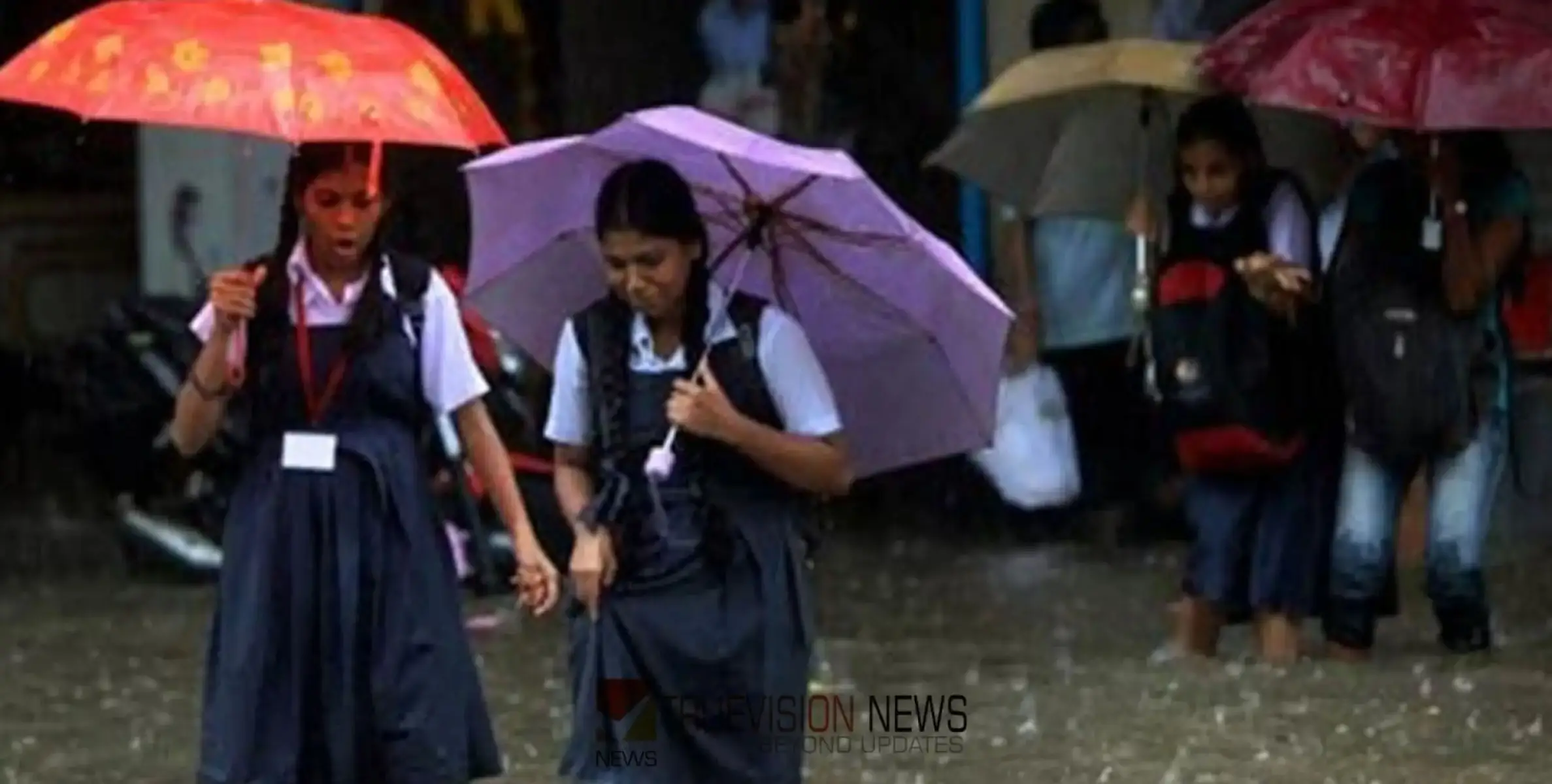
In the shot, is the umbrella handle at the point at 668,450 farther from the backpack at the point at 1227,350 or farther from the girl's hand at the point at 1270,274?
the backpack at the point at 1227,350

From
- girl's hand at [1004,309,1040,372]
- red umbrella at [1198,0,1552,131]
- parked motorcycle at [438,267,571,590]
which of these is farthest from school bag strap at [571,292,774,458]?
girl's hand at [1004,309,1040,372]

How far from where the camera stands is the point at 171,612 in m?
10.3

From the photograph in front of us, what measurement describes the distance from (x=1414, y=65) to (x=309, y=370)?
3.14 metres

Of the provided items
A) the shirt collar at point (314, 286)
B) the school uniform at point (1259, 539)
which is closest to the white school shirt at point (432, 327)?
the shirt collar at point (314, 286)

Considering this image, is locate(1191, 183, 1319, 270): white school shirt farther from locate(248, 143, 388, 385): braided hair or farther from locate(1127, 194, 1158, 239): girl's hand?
locate(248, 143, 388, 385): braided hair

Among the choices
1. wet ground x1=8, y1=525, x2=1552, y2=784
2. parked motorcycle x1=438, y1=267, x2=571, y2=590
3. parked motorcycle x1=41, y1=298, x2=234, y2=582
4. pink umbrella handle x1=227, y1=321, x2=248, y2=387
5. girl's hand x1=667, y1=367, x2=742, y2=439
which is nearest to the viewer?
girl's hand x1=667, y1=367, x2=742, y2=439

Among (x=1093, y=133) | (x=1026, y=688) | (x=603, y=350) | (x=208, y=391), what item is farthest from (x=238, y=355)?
(x=1093, y=133)

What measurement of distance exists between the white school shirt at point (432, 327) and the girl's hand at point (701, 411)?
0.52m

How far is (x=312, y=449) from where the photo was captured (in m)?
5.81

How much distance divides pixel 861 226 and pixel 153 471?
576 cm

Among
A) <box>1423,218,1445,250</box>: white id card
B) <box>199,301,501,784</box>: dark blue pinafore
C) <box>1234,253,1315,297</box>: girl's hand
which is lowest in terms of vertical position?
<box>199,301,501,784</box>: dark blue pinafore

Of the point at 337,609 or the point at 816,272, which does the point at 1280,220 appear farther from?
the point at 337,609

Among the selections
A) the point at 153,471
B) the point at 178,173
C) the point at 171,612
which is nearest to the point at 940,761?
the point at 171,612

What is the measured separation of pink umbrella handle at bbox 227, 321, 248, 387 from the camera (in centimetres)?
571
